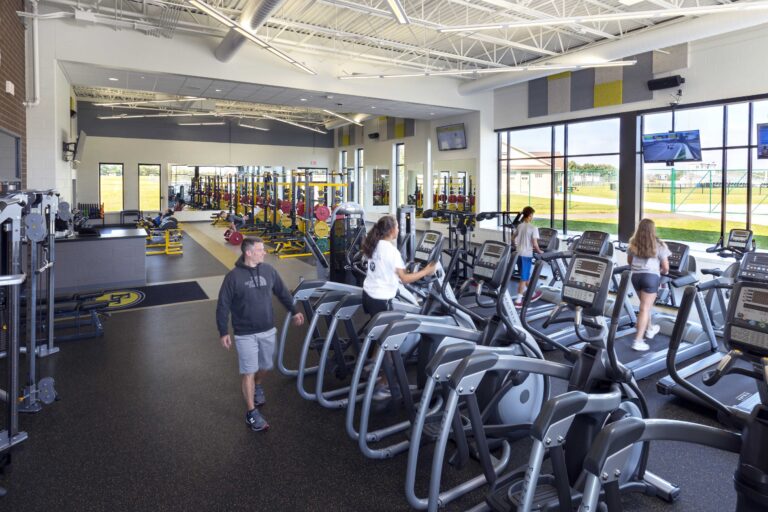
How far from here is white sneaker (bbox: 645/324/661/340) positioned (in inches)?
228

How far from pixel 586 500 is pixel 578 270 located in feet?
6.19

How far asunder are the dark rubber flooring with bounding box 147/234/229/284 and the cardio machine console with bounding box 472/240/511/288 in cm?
686

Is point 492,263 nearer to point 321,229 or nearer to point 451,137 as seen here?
point 321,229

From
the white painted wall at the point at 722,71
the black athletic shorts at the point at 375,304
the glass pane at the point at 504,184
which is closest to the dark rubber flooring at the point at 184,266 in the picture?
the black athletic shorts at the point at 375,304

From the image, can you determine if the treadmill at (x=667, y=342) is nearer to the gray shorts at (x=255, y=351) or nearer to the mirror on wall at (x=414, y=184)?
the gray shorts at (x=255, y=351)

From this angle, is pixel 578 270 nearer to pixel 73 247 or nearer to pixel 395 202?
pixel 73 247

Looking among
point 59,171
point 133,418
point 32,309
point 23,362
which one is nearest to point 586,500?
point 133,418

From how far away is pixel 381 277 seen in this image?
4.14 metres

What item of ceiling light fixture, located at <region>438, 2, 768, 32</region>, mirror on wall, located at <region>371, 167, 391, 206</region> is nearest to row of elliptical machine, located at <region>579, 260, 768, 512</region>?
ceiling light fixture, located at <region>438, 2, 768, 32</region>

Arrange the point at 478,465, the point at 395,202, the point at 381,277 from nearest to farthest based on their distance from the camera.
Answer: the point at 478,465, the point at 381,277, the point at 395,202

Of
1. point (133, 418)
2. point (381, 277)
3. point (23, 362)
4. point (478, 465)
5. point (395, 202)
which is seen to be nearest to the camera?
point (478, 465)

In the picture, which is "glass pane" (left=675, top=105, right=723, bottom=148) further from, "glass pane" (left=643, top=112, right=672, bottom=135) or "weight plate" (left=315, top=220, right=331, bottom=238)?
"weight plate" (left=315, top=220, right=331, bottom=238)

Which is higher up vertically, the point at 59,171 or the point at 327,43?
the point at 327,43

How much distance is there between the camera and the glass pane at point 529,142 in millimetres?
12821
